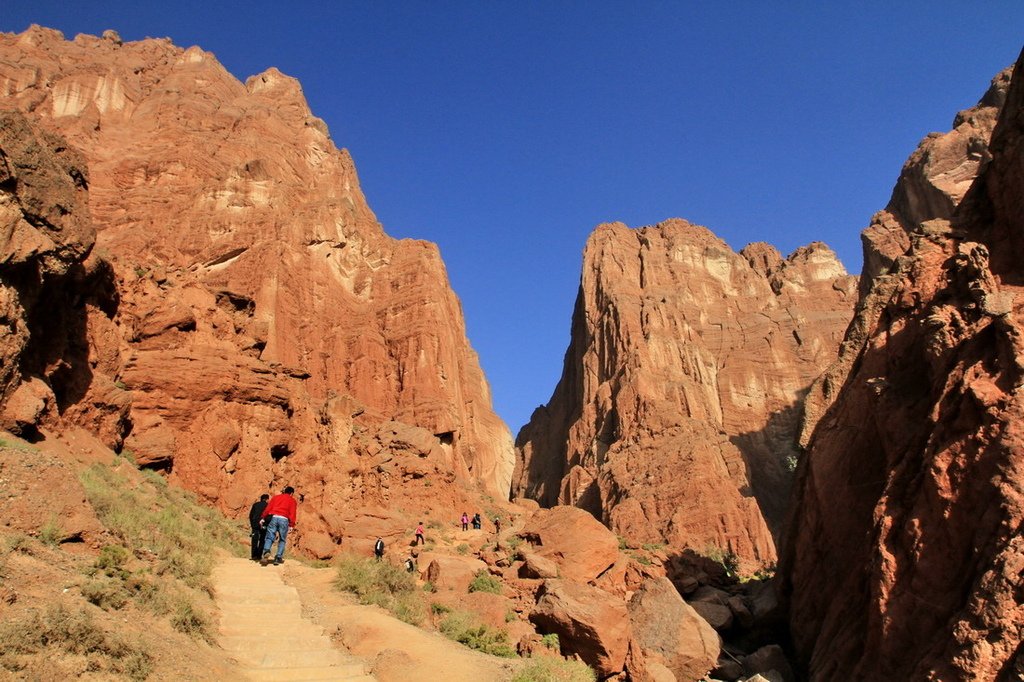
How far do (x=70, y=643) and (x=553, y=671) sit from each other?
296 inches

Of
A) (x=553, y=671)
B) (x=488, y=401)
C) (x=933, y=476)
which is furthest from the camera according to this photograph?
(x=488, y=401)

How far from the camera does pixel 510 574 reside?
723 inches

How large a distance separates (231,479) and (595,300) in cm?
6462

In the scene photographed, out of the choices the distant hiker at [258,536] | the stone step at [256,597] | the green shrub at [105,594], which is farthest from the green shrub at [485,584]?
the green shrub at [105,594]

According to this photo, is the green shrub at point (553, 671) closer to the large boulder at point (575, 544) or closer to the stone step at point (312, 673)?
the stone step at point (312, 673)

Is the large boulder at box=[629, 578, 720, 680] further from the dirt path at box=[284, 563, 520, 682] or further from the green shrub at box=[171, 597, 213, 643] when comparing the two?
the green shrub at box=[171, 597, 213, 643]

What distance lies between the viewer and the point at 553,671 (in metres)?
10.8

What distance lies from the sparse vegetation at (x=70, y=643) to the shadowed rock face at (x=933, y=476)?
10715 millimetres

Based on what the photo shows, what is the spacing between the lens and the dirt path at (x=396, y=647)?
29.7 feet

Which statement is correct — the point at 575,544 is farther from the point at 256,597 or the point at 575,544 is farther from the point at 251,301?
the point at 251,301

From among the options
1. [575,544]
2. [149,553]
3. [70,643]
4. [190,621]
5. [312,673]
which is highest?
[575,544]

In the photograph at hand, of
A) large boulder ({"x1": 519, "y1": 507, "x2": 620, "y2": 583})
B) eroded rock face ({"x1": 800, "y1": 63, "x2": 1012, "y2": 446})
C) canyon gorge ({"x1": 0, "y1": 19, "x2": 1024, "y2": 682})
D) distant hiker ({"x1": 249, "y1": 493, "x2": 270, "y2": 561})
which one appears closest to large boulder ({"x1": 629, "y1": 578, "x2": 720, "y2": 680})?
canyon gorge ({"x1": 0, "y1": 19, "x2": 1024, "y2": 682})

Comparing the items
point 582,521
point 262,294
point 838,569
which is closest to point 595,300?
point 262,294

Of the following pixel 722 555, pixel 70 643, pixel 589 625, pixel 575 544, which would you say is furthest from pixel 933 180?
pixel 70 643
